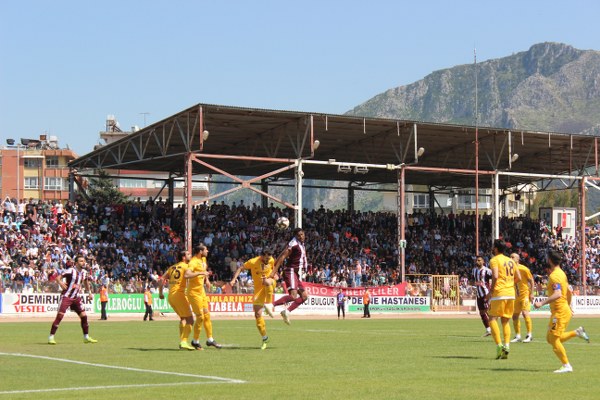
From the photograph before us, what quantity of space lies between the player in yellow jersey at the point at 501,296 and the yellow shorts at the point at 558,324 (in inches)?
87.4

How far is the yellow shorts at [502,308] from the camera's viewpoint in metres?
18.3

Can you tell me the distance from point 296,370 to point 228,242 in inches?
1688

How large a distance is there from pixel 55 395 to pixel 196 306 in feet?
A: 26.7

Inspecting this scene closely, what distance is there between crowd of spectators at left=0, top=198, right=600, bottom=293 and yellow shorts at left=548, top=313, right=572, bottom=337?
34776mm

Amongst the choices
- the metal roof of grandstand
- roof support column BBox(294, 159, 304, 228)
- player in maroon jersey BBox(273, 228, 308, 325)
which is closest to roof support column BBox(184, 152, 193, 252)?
the metal roof of grandstand

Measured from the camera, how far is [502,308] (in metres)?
18.4

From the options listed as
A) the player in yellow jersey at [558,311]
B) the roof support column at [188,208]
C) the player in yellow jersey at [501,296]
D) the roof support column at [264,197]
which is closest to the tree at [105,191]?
the roof support column at [264,197]

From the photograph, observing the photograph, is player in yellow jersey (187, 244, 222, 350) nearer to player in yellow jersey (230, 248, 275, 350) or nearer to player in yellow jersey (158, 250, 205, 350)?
player in yellow jersey (158, 250, 205, 350)

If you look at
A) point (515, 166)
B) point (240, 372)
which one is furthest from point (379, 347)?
point (515, 166)

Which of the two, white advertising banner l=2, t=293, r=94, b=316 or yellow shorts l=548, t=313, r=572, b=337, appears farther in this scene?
white advertising banner l=2, t=293, r=94, b=316

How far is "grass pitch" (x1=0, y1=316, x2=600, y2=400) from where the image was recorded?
13.4m

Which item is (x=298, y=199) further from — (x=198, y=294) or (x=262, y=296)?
(x=198, y=294)

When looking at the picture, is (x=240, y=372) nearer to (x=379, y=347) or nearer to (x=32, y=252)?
(x=379, y=347)

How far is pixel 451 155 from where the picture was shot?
67.9 m
